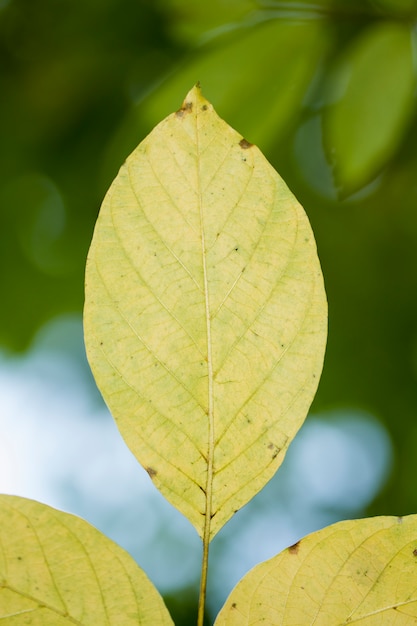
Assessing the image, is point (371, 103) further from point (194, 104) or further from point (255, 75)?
point (194, 104)

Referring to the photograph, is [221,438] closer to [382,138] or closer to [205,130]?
[205,130]

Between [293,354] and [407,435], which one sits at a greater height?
[407,435]

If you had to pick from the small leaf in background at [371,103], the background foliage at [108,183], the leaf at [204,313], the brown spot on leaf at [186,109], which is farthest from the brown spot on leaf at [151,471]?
the background foliage at [108,183]

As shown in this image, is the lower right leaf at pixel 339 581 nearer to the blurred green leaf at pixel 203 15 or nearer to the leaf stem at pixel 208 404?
the leaf stem at pixel 208 404

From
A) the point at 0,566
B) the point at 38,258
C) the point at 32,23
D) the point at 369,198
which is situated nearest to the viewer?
the point at 0,566

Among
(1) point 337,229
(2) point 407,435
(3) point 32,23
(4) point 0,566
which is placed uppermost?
(3) point 32,23

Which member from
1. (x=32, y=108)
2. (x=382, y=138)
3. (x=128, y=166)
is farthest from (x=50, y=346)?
(x=128, y=166)

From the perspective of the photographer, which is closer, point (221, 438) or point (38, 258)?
point (221, 438)
